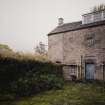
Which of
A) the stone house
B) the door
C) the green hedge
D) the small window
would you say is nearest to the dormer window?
the stone house

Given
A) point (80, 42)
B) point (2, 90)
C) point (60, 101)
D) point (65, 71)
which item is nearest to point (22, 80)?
point (2, 90)

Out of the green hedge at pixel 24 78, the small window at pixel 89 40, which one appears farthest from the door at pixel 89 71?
the green hedge at pixel 24 78

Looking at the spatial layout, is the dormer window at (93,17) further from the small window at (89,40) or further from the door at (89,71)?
the door at (89,71)

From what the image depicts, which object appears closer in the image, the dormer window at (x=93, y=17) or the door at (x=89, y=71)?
the door at (x=89, y=71)

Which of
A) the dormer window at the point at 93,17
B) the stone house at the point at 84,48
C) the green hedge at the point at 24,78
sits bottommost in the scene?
the green hedge at the point at 24,78

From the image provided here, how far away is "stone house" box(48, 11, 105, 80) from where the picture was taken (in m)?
22.7

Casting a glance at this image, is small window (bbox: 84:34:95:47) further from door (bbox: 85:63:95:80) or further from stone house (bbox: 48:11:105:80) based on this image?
door (bbox: 85:63:95:80)

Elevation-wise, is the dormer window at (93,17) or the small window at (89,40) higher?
the dormer window at (93,17)

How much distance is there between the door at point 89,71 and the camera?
77.0ft

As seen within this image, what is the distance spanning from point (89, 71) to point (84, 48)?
3334 mm

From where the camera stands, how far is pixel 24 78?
1678 cm

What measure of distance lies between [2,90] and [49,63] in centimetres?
786

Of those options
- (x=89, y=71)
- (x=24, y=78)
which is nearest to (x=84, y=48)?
(x=89, y=71)

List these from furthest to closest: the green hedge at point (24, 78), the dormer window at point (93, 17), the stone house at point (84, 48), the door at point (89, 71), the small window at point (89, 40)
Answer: the dormer window at point (93, 17), the small window at point (89, 40), the door at point (89, 71), the stone house at point (84, 48), the green hedge at point (24, 78)
